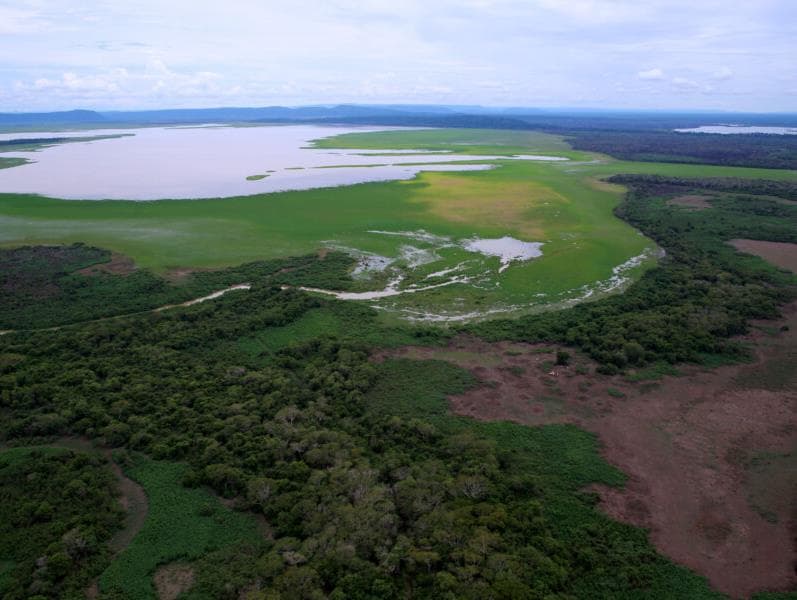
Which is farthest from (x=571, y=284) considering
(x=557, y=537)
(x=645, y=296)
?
(x=557, y=537)

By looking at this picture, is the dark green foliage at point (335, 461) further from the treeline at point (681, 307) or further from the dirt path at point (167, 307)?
the treeline at point (681, 307)

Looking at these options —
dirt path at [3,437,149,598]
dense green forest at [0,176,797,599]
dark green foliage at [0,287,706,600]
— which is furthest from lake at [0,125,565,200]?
A: dirt path at [3,437,149,598]

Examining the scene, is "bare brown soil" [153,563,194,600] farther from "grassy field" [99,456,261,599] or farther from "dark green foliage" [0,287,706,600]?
"dark green foliage" [0,287,706,600]

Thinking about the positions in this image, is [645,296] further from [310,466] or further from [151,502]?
[151,502]

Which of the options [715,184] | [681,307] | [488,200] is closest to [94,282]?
[681,307]

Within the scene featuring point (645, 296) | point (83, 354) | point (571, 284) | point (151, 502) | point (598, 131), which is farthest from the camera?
point (598, 131)

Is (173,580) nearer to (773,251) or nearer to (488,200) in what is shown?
(773,251)
